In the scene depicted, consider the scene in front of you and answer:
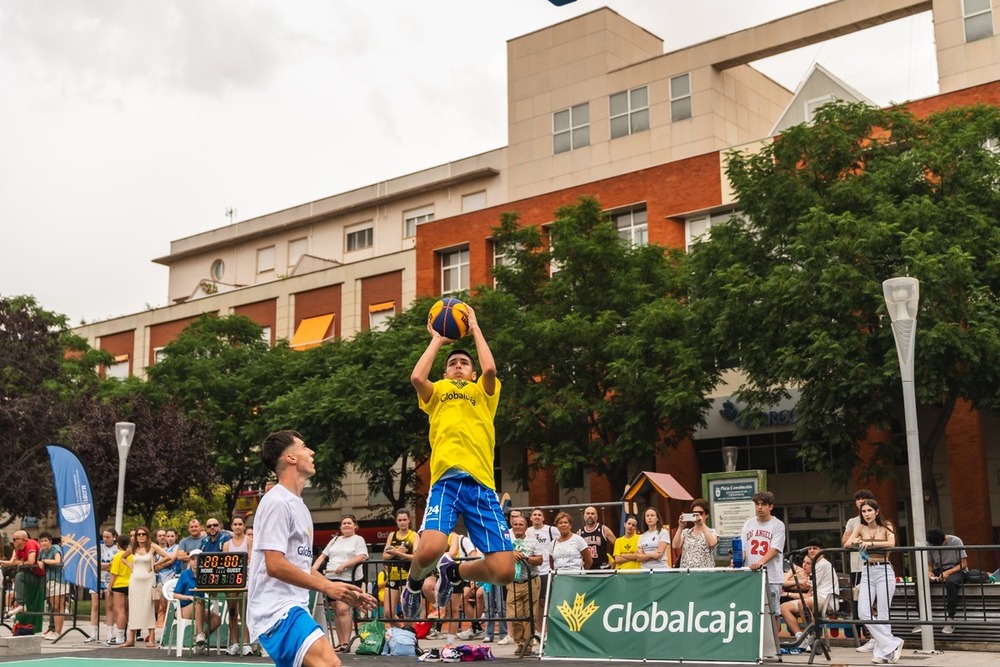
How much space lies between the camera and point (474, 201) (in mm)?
61406

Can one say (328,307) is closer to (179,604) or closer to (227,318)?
(227,318)

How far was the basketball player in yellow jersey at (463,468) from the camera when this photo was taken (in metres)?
9.55

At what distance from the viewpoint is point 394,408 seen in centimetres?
3841

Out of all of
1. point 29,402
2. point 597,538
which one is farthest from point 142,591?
point 29,402

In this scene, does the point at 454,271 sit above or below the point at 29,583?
above

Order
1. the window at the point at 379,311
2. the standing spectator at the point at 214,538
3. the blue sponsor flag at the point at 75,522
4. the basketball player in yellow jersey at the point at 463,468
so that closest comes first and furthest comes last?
the basketball player in yellow jersey at the point at 463,468, the standing spectator at the point at 214,538, the blue sponsor flag at the point at 75,522, the window at the point at 379,311

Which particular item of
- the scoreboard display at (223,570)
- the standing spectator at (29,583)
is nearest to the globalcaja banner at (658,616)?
the scoreboard display at (223,570)

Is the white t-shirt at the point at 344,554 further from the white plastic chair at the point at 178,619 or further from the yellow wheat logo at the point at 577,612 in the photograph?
the yellow wheat logo at the point at 577,612

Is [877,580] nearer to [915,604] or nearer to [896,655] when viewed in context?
[896,655]

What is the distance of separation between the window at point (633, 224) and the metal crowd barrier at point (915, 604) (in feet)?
86.3

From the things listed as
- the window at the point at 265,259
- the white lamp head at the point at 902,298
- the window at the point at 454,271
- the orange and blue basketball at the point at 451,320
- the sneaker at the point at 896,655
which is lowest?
the sneaker at the point at 896,655

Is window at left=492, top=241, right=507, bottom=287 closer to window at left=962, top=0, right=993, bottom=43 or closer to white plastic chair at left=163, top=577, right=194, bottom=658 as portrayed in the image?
window at left=962, top=0, right=993, bottom=43

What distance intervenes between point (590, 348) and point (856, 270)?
9.00 metres

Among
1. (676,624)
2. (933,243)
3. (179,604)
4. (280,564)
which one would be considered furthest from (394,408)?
(280,564)
